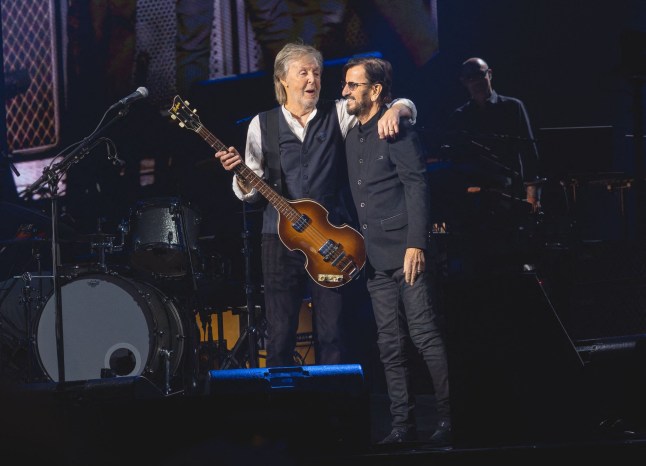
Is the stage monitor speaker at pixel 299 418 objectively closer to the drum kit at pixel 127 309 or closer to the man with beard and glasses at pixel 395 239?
the man with beard and glasses at pixel 395 239

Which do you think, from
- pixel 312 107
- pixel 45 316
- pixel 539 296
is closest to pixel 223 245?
pixel 45 316

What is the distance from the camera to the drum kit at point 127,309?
557 cm

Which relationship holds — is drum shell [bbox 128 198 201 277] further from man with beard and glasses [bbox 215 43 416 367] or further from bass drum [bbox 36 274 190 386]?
man with beard and glasses [bbox 215 43 416 367]

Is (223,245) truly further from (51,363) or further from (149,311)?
(51,363)

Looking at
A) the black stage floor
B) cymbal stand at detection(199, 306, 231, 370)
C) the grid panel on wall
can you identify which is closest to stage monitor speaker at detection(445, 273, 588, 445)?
the black stage floor

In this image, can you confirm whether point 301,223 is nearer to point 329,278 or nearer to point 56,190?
point 329,278

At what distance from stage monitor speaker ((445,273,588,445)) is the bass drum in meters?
3.22

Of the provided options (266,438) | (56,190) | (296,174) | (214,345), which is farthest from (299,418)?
(214,345)

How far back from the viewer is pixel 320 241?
419 centimetres

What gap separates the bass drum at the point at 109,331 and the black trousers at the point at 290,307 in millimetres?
1609

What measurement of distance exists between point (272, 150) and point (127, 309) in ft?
6.38

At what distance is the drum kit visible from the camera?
557 centimetres

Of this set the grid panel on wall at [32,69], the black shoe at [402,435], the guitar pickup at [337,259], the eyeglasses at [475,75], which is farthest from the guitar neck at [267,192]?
the grid panel on wall at [32,69]

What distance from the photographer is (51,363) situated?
5.63m
